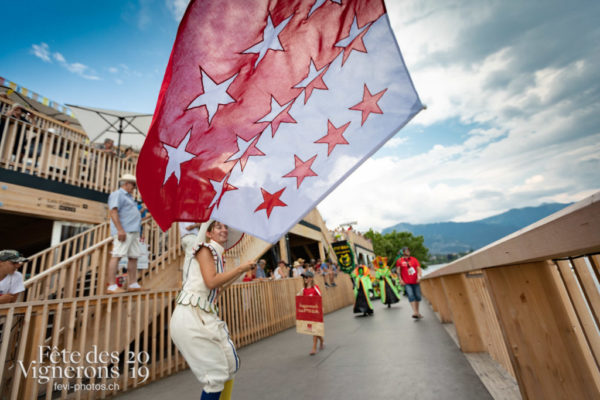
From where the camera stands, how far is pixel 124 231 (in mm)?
4684

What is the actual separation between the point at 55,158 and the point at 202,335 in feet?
26.7

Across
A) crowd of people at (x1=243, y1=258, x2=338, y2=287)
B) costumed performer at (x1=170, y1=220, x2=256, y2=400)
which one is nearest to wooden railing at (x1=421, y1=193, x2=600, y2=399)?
costumed performer at (x1=170, y1=220, x2=256, y2=400)

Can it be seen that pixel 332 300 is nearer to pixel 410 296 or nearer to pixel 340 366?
pixel 410 296

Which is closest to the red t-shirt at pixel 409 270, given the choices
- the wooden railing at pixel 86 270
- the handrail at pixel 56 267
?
the wooden railing at pixel 86 270

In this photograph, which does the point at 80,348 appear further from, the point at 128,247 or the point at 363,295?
the point at 363,295

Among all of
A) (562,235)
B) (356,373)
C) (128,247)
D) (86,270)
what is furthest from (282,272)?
(562,235)

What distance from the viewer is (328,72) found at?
7.20 ft

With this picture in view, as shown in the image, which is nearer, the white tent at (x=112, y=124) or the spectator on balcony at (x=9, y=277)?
the spectator on balcony at (x=9, y=277)

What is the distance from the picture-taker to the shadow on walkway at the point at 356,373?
3043 mm

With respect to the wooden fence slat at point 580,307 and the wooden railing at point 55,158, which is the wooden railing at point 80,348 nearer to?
the wooden railing at point 55,158

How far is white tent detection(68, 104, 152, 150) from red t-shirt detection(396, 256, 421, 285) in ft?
32.9

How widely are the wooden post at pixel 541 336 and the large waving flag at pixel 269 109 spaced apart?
125cm

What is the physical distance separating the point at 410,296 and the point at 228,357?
7854 mm

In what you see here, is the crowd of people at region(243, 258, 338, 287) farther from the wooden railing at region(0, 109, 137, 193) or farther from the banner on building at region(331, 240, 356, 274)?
the wooden railing at region(0, 109, 137, 193)
